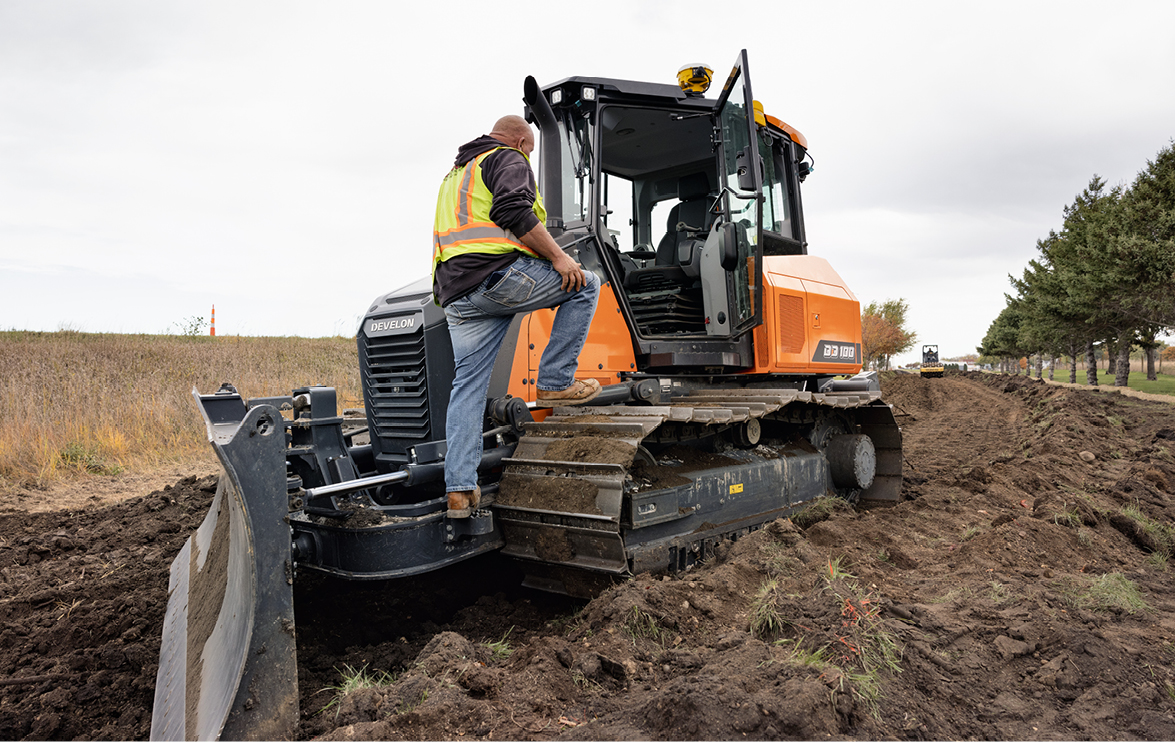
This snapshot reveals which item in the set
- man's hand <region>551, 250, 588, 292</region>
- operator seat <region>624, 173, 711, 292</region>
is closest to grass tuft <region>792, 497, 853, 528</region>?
operator seat <region>624, 173, 711, 292</region>

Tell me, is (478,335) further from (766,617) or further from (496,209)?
(766,617)

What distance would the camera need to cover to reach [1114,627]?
3135 millimetres

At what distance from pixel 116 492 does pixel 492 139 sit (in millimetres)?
6742

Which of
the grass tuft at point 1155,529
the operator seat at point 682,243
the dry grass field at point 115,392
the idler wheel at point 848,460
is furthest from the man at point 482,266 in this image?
the dry grass field at point 115,392

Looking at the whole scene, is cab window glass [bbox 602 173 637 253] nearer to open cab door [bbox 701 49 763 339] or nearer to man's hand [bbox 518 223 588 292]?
open cab door [bbox 701 49 763 339]

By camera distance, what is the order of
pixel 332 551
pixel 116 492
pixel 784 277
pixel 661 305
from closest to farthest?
pixel 332 551
pixel 661 305
pixel 784 277
pixel 116 492

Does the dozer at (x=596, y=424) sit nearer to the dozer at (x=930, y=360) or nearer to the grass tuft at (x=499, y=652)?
the grass tuft at (x=499, y=652)

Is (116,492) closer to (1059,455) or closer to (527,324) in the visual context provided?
(527,324)

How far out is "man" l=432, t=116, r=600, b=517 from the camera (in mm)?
3393

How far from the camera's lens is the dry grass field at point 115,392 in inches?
331

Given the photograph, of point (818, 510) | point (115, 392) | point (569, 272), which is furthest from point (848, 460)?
point (115, 392)

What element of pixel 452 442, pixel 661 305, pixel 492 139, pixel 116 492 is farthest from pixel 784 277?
pixel 116 492

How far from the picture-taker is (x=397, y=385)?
13.6 ft

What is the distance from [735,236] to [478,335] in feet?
6.80
